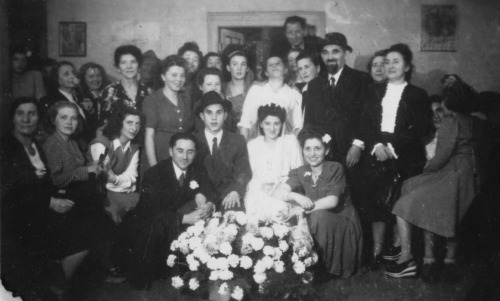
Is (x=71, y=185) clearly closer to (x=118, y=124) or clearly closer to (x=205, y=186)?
(x=118, y=124)

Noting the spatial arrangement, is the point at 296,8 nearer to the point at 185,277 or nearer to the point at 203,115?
the point at 203,115

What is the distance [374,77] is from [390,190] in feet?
2.59

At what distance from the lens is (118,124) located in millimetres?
3332

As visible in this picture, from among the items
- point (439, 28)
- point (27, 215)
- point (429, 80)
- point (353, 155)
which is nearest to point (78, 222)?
point (27, 215)

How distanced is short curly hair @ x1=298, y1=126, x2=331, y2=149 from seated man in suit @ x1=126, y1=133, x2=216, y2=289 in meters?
0.68

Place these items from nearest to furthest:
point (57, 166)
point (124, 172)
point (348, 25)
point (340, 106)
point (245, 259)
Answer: point (245, 259), point (57, 166), point (348, 25), point (124, 172), point (340, 106)

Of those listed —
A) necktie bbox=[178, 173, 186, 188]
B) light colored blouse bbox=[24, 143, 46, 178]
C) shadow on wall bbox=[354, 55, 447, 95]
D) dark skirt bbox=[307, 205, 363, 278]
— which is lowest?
dark skirt bbox=[307, 205, 363, 278]

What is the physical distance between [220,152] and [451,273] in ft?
5.45

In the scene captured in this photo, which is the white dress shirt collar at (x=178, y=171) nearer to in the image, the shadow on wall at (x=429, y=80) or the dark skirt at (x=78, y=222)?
the dark skirt at (x=78, y=222)

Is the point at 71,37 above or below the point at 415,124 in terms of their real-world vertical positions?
above

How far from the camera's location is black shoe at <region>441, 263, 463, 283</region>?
301cm

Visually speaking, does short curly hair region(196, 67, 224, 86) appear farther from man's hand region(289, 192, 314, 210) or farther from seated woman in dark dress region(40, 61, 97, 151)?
man's hand region(289, 192, 314, 210)

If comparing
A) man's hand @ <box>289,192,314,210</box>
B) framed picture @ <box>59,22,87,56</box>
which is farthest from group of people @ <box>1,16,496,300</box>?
framed picture @ <box>59,22,87,56</box>

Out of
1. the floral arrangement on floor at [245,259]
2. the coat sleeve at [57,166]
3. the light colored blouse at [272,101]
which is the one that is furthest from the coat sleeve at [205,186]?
the coat sleeve at [57,166]
